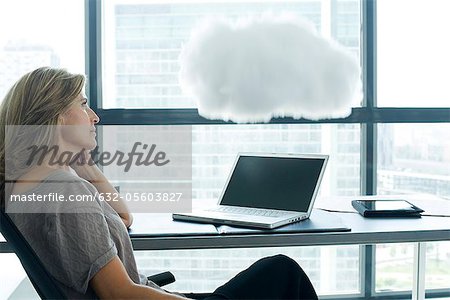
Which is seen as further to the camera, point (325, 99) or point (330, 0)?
point (330, 0)

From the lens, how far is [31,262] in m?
1.20

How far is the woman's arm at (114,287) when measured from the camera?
4.19 ft

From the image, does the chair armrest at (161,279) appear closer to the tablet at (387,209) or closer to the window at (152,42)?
the tablet at (387,209)

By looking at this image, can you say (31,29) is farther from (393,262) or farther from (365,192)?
(393,262)

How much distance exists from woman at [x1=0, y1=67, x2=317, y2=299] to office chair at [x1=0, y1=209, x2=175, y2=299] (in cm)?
6

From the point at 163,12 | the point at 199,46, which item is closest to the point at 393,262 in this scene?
the point at 199,46

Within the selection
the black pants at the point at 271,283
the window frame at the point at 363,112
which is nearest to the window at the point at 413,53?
the window frame at the point at 363,112

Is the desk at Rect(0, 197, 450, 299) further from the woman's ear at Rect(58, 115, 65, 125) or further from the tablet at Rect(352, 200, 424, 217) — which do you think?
the woman's ear at Rect(58, 115, 65, 125)

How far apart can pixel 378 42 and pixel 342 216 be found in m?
1.20

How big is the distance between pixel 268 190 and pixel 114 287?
898mm

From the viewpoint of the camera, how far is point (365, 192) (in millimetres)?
2906

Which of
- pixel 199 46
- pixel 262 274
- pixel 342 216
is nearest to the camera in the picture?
pixel 262 274

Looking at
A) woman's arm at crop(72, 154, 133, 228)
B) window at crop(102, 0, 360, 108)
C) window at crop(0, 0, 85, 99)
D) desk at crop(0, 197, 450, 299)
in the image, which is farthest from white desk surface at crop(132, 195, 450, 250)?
window at crop(0, 0, 85, 99)

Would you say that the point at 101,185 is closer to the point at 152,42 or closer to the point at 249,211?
the point at 249,211
